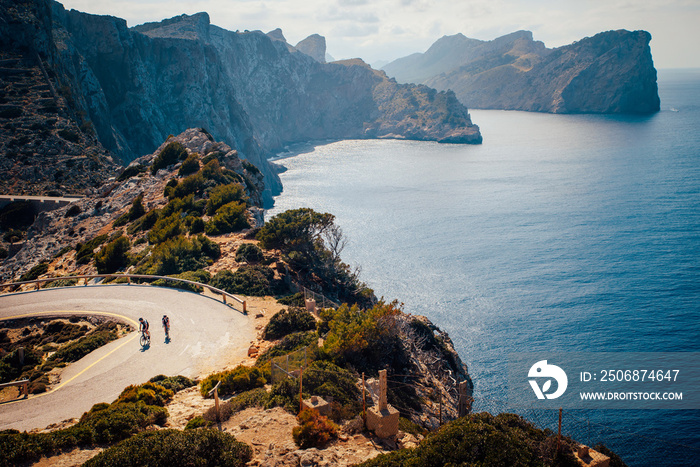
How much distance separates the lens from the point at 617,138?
187625 mm

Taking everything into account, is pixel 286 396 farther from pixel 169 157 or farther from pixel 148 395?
pixel 169 157

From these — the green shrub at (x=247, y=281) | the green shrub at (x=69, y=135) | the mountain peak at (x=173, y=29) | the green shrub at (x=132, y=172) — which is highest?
the mountain peak at (x=173, y=29)

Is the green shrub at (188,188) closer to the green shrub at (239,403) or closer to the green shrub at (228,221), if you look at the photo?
the green shrub at (228,221)

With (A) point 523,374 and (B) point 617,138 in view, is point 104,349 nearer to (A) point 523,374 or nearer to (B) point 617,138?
(A) point 523,374

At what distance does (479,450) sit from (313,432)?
5558 millimetres

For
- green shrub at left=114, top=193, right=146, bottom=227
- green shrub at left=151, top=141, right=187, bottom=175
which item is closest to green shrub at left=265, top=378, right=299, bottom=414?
green shrub at left=114, top=193, right=146, bottom=227

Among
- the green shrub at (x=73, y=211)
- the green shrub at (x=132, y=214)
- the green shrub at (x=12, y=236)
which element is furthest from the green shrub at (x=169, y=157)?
the green shrub at (x=12, y=236)

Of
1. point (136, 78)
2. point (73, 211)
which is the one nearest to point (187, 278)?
point (73, 211)

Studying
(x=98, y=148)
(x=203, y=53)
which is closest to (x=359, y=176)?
(x=203, y=53)

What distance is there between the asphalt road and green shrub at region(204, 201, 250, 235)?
12.6 meters

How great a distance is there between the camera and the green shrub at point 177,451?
1338cm

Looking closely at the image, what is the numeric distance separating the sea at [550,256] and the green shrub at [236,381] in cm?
2032

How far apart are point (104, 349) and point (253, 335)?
8904 mm

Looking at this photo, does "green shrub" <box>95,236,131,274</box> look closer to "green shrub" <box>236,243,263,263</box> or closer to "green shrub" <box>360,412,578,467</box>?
"green shrub" <box>236,243,263,263</box>
